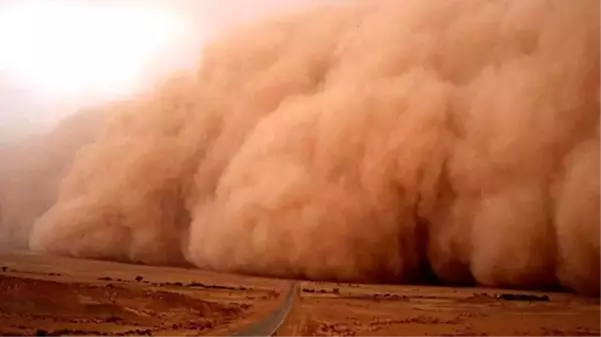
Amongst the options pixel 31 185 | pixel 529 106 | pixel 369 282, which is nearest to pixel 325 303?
pixel 369 282

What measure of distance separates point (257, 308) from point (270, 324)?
0.03 metres

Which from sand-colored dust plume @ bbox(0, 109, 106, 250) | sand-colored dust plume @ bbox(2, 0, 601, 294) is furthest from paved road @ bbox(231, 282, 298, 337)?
sand-colored dust plume @ bbox(0, 109, 106, 250)

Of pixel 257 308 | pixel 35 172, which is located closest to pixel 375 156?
pixel 257 308

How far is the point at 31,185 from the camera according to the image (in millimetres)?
→ 1000

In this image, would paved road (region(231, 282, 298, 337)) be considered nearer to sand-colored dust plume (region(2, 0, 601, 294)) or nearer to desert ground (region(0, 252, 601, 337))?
Answer: desert ground (region(0, 252, 601, 337))

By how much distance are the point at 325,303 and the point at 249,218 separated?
0.18 m

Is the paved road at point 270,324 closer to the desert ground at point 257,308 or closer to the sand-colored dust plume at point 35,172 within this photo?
the desert ground at point 257,308

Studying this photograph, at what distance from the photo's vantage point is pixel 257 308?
1.89ft

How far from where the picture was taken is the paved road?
0.54 m

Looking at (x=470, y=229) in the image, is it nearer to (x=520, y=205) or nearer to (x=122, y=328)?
(x=520, y=205)

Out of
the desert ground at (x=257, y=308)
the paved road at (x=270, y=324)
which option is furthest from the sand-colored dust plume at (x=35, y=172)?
the paved road at (x=270, y=324)

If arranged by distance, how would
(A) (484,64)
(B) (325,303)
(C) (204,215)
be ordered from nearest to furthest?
1. (B) (325,303)
2. (A) (484,64)
3. (C) (204,215)

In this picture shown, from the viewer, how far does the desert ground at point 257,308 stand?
495 millimetres

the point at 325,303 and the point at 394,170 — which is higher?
the point at 394,170
